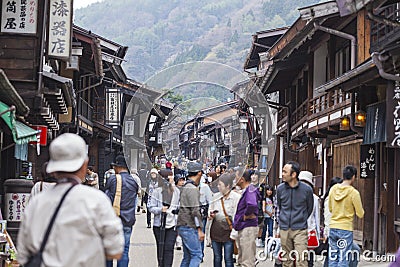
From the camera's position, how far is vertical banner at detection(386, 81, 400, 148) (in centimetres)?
1303

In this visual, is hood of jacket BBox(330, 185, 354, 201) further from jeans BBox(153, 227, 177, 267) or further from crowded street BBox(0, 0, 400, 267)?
jeans BBox(153, 227, 177, 267)

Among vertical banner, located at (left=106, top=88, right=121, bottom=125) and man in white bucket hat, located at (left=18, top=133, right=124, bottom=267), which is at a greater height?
vertical banner, located at (left=106, top=88, right=121, bottom=125)

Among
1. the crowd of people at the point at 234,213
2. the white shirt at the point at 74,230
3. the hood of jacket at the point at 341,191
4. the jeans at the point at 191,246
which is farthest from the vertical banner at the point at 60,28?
the white shirt at the point at 74,230

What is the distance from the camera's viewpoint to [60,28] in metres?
17.7

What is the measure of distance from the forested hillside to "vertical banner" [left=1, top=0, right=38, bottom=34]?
95.3 m

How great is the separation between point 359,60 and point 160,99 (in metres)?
5.20

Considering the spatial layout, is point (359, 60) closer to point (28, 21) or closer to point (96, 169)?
point (28, 21)

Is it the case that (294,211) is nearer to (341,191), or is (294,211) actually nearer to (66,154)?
(341,191)

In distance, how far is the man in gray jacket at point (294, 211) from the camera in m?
Answer: 11.4

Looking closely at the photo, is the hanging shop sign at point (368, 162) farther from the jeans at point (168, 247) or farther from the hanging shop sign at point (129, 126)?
the jeans at point (168, 247)

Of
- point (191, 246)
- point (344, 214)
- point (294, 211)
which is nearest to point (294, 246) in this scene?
point (294, 211)

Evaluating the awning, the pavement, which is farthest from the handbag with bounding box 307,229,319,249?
the awning

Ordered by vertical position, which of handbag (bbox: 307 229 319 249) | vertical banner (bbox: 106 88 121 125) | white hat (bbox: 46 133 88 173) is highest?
vertical banner (bbox: 106 88 121 125)

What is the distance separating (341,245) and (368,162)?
19.8 feet
